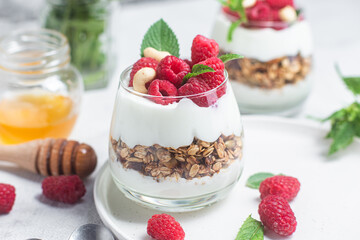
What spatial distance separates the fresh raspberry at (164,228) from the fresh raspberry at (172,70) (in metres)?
0.28

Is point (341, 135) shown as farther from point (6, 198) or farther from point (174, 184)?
point (6, 198)

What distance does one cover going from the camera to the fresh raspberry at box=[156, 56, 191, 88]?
1071 millimetres

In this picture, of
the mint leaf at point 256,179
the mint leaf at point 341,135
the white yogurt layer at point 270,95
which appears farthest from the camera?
the white yogurt layer at point 270,95

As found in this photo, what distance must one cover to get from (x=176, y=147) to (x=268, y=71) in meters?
0.67

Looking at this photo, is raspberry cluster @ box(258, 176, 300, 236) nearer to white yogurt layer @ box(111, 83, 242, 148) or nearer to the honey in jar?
white yogurt layer @ box(111, 83, 242, 148)

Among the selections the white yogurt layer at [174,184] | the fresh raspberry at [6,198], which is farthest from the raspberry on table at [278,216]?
the fresh raspberry at [6,198]

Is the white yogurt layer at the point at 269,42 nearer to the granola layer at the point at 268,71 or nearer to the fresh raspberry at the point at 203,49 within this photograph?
the granola layer at the point at 268,71

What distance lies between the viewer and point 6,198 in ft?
3.97

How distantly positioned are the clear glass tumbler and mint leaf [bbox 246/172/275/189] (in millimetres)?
125

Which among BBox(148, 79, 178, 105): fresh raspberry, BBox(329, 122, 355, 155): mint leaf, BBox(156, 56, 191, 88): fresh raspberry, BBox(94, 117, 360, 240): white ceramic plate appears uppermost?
BBox(156, 56, 191, 88): fresh raspberry

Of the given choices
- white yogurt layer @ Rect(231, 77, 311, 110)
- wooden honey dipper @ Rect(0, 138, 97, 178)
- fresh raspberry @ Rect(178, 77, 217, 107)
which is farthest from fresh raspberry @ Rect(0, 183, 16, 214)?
white yogurt layer @ Rect(231, 77, 311, 110)

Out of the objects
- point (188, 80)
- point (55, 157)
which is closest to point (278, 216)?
point (188, 80)

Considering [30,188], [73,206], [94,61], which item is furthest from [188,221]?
[94,61]

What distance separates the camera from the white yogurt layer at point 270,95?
166 centimetres
